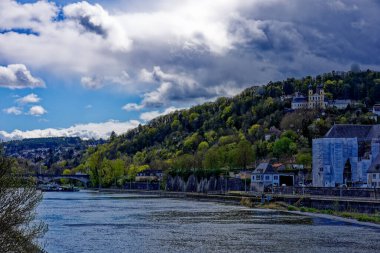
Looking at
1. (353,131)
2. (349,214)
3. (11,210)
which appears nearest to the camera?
(11,210)

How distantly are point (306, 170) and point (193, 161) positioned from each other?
40589mm

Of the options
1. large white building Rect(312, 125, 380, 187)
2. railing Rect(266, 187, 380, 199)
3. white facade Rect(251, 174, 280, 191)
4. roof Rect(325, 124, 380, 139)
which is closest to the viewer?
railing Rect(266, 187, 380, 199)

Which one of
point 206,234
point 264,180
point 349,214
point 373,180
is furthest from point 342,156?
point 206,234

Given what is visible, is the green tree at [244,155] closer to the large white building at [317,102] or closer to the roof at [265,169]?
the roof at [265,169]

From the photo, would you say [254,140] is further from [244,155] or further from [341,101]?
[244,155]

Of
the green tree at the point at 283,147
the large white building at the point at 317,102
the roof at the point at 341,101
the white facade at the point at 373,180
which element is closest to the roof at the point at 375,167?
the white facade at the point at 373,180

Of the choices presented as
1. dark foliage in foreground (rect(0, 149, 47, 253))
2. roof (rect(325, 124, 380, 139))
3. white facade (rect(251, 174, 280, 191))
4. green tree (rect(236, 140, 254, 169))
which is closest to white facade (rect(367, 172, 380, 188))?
roof (rect(325, 124, 380, 139))

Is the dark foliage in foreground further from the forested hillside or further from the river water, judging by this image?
the forested hillside

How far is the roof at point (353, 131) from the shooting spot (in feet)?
→ 270

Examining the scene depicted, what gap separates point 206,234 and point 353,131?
49.9 meters

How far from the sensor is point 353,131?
83375mm

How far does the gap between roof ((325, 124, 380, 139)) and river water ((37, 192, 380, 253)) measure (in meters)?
32.0

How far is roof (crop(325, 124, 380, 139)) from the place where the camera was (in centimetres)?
8231

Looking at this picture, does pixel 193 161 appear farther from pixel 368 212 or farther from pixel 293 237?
pixel 293 237
